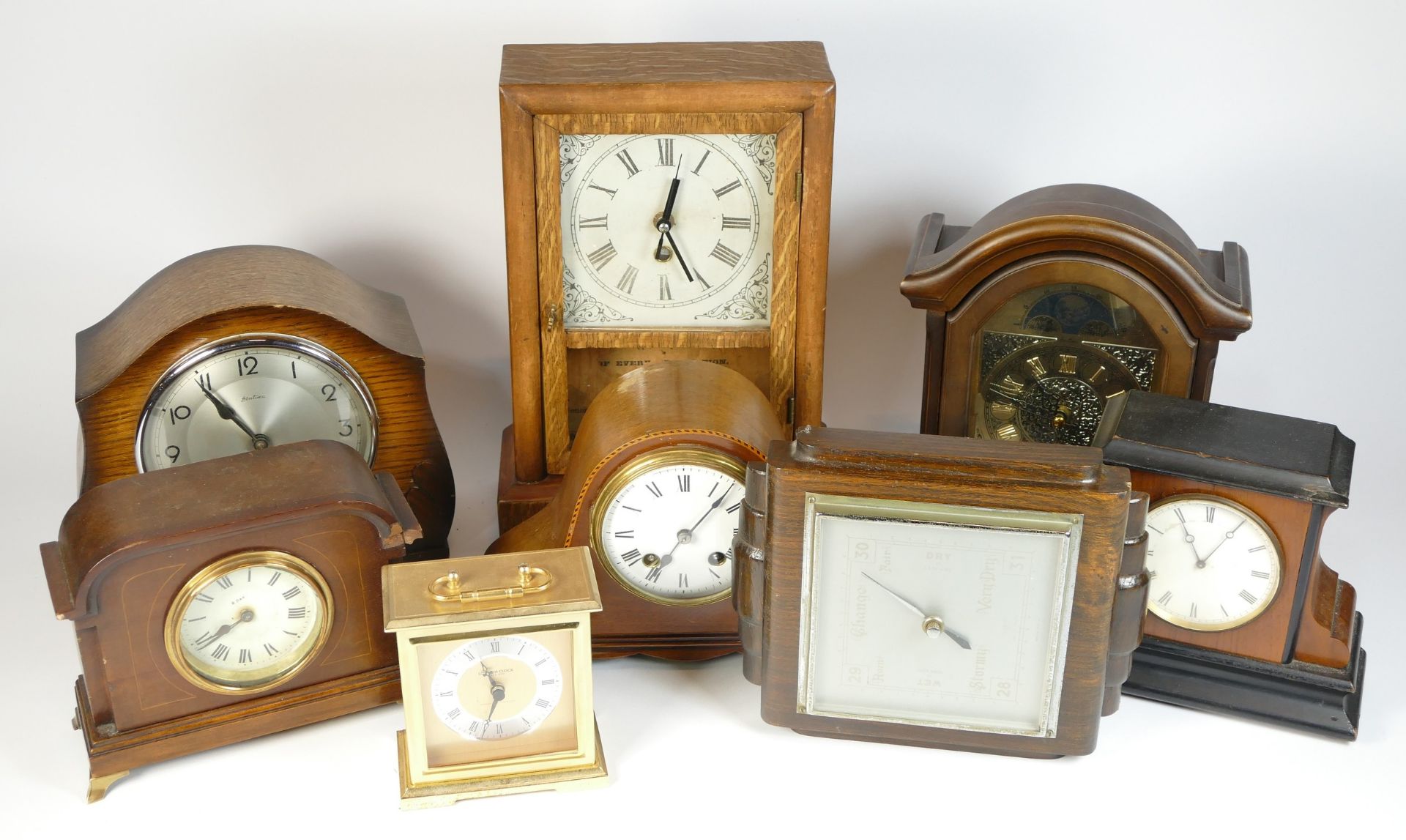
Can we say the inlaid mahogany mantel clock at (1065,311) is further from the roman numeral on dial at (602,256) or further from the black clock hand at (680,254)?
the roman numeral on dial at (602,256)

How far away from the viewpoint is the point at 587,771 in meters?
2.21

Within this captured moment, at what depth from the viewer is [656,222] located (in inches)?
104

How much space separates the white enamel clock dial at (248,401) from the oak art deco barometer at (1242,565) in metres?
1.39

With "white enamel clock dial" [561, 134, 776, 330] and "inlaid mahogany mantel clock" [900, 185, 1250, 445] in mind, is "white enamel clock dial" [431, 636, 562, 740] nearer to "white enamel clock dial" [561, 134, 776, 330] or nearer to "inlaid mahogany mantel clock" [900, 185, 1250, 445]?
"white enamel clock dial" [561, 134, 776, 330]

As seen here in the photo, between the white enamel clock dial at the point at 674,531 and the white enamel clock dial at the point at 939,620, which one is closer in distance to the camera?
the white enamel clock dial at the point at 939,620

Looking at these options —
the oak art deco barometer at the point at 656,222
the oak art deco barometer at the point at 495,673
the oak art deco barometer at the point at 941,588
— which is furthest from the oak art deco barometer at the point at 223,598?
the oak art deco barometer at the point at 941,588

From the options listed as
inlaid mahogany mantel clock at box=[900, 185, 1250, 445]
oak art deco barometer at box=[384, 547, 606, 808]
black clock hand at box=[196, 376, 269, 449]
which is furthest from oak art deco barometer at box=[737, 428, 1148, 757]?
black clock hand at box=[196, 376, 269, 449]

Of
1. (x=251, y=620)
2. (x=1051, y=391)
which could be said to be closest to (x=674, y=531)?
(x=251, y=620)

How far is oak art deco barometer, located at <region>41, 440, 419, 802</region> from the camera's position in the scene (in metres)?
2.16

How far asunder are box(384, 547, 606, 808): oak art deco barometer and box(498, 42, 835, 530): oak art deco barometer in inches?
24.2

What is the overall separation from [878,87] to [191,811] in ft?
6.69

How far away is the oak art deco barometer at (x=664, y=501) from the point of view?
237cm

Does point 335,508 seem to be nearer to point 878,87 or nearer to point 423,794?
point 423,794

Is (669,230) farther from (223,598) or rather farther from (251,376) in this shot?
(223,598)
